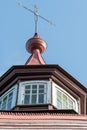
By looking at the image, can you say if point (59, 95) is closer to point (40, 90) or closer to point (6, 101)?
point (40, 90)

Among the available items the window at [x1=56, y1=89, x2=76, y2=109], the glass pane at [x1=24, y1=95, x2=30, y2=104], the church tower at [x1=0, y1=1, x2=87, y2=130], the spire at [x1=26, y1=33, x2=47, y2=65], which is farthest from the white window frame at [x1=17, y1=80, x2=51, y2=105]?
the spire at [x1=26, y1=33, x2=47, y2=65]

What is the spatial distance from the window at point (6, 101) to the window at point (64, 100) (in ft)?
7.08

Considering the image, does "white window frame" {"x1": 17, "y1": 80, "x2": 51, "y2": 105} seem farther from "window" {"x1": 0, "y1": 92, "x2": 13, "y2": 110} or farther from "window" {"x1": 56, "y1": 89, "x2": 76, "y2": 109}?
"window" {"x1": 0, "y1": 92, "x2": 13, "y2": 110}

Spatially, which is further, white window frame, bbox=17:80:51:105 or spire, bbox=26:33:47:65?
spire, bbox=26:33:47:65

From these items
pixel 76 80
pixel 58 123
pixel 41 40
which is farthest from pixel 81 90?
pixel 58 123

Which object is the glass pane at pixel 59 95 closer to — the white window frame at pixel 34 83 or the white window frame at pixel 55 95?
the white window frame at pixel 55 95

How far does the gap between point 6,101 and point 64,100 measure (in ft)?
8.75

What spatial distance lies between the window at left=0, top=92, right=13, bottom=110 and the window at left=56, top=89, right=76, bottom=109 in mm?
2157

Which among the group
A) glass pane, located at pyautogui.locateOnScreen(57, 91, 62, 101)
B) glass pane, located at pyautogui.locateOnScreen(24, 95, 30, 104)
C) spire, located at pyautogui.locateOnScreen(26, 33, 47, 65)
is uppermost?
spire, located at pyautogui.locateOnScreen(26, 33, 47, 65)

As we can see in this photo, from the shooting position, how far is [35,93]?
26125 mm

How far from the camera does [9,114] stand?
69.3 ft

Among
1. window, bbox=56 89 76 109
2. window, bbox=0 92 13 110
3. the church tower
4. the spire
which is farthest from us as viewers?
the spire

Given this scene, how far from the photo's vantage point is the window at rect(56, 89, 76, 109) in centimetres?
2623

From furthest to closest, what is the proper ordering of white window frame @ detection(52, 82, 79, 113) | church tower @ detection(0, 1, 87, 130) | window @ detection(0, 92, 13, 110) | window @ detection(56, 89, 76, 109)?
1. window @ detection(0, 92, 13, 110)
2. window @ detection(56, 89, 76, 109)
3. white window frame @ detection(52, 82, 79, 113)
4. church tower @ detection(0, 1, 87, 130)
